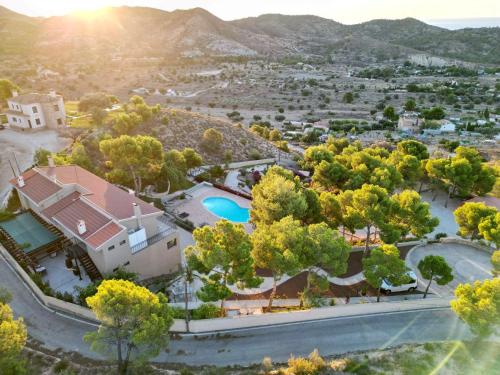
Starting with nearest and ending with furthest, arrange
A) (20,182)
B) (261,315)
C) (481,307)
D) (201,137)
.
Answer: (481,307) < (261,315) < (20,182) < (201,137)

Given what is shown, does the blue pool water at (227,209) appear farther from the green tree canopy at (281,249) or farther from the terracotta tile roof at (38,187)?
the green tree canopy at (281,249)

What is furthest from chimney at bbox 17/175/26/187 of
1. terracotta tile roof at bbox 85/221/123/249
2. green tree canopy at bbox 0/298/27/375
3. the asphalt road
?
green tree canopy at bbox 0/298/27/375

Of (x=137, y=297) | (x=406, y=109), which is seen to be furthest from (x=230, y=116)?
(x=137, y=297)

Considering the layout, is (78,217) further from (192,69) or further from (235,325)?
(192,69)

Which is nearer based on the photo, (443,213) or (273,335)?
(273,335)

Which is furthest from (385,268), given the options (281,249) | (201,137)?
(201,137)

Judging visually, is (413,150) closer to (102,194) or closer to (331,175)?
(331,175)

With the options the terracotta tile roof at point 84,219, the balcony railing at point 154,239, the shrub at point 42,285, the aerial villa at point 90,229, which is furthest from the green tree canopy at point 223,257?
the shrub at point 42,285
